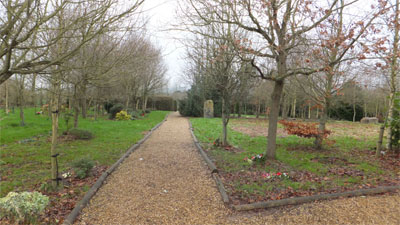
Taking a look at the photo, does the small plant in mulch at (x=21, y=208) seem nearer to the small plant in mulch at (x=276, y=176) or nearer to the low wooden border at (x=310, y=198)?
the low wooden border at (x=310, y=198)

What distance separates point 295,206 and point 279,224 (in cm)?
61

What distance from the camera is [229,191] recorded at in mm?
4035

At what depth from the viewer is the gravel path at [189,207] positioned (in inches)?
123

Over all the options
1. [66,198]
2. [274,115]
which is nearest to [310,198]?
[274,115]

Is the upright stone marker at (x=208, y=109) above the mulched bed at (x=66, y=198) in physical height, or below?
above

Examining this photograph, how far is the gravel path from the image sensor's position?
3115 millimetres

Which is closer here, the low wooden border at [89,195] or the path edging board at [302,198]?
the low wooden border at [89,195]

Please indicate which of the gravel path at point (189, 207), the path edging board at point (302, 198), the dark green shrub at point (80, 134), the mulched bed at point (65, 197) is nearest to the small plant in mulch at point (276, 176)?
the path edging board at point (302, 198)

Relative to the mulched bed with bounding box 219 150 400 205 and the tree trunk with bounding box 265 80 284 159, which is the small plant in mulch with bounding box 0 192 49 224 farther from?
the tree trunk with bounding box 265 80 284 159

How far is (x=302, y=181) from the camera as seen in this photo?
14.4 ft

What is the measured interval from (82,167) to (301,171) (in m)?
4.63

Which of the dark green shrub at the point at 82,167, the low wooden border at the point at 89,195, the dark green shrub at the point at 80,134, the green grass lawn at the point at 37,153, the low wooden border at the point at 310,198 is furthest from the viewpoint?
the dark green shrub at the point at 80,134

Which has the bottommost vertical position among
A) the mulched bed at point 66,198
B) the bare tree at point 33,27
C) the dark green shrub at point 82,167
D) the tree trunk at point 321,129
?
the mulched bed at point 66,198

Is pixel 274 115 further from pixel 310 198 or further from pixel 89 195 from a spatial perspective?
pixel 89 195
